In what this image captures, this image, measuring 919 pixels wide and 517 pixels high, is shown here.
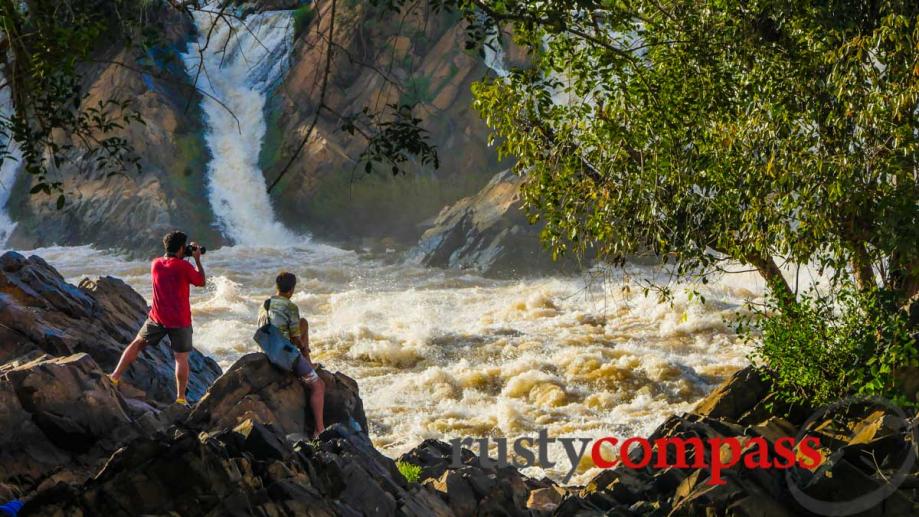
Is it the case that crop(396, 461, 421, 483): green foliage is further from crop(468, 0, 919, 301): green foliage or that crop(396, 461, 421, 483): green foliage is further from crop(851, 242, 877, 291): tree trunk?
crop(851, 242, 877, 291): tree trunk

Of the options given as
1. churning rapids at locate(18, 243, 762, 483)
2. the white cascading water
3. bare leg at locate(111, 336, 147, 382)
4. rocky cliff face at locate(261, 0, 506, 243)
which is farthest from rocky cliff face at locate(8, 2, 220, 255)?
bare leg at locate(111, 336, 147, 382)

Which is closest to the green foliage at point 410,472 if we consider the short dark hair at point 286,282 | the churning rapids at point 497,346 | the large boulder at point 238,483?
the large boulder at point 238,483

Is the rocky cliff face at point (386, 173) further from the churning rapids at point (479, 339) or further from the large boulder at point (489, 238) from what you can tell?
the churning rapids at point (479, 339)

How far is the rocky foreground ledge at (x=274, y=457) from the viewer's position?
573cm

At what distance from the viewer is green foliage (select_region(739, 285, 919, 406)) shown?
27.5ft

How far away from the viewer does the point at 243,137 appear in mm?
32812

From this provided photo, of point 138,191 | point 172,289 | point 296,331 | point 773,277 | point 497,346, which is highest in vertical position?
point 138,191

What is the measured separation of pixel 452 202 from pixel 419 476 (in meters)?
22.1

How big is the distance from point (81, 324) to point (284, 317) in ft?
9.97

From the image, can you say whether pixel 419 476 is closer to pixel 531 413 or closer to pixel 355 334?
pixel 531 413

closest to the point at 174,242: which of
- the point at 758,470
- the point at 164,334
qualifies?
the point at 164,334

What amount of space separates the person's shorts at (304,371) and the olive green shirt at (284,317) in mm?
236

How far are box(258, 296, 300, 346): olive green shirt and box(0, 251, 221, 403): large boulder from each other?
1904 millimetres

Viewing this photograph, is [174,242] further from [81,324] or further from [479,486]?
[479,486]
